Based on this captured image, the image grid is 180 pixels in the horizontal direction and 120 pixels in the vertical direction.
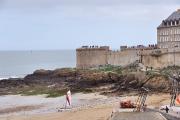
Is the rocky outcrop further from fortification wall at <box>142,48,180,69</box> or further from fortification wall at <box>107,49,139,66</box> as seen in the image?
fortification wall at <box>142,48,180,69</box>

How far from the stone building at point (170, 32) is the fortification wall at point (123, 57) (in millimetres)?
6236

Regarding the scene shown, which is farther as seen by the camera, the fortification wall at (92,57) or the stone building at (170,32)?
the stone building at (170,32)

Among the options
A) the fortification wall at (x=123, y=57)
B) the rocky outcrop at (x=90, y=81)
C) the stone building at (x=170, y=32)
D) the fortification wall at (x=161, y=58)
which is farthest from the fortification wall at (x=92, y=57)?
the stone building at (x=170, y=32)

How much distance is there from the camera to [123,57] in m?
68.9

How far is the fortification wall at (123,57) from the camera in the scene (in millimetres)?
67500

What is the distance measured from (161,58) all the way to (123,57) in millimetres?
6601

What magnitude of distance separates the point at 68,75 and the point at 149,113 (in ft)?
130

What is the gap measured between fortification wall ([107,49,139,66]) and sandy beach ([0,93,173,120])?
14855mm

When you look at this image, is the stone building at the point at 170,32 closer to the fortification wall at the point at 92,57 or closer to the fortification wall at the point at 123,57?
the fortification wall at the point at 123,57

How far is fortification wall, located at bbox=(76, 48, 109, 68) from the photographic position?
70.5m

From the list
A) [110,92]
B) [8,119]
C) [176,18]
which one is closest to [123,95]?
[110,92]

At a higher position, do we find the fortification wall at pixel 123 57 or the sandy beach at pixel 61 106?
the fortification wall at pixel 123 57

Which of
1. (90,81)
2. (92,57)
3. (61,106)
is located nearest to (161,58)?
(90,81)

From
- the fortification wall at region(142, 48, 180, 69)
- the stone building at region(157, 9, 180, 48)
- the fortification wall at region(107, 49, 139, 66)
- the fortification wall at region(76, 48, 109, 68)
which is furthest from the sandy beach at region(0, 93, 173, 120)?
the stone building at region(157, 9, 180, 48)
